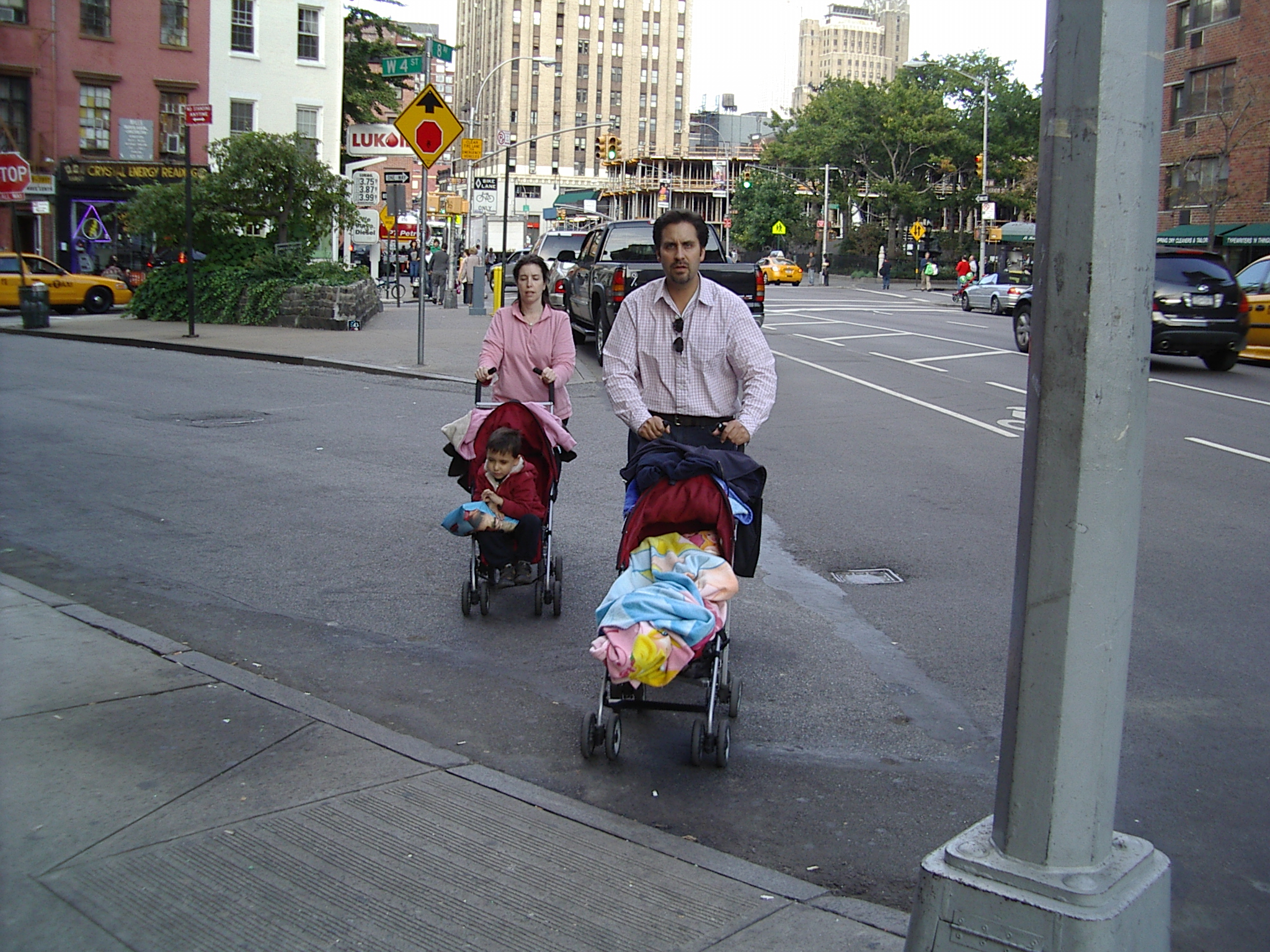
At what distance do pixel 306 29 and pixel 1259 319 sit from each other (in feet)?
105

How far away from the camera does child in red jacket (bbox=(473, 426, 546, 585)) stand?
6.01 meters

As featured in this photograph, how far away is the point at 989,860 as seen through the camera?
2.79 metres

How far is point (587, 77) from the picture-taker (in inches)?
5650

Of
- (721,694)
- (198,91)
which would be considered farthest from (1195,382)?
(198,91)

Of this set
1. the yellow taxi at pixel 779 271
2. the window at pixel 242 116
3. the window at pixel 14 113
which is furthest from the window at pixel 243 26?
the yellow taxi at pixel 779 271

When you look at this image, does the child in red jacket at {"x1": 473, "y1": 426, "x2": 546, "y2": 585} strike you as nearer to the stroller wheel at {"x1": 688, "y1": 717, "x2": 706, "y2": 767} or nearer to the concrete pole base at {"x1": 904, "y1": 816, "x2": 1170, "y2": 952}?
the stroller wheel at {"x1": 688, "y1": 717, "x2": 706, "y2": 767}

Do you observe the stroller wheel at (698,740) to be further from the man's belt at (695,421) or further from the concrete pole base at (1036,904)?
the concrete pole base at (1036,904)

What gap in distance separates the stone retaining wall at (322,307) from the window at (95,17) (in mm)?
11946

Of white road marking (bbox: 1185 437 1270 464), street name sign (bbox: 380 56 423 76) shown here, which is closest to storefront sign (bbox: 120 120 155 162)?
street name sign (bbox: 380 56 423 76)

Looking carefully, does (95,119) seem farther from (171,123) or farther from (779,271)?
(779,271)

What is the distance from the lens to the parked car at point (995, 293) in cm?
3928

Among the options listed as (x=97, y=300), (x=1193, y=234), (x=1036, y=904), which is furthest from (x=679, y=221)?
(x=1193, y=234)

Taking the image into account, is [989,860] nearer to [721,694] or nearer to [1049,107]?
[1049,107]

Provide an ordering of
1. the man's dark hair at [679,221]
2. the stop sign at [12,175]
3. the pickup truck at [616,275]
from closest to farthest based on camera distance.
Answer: the man's dark hair at [679,221], the pickup truck at [616,275], the stop sign at [12,175]
